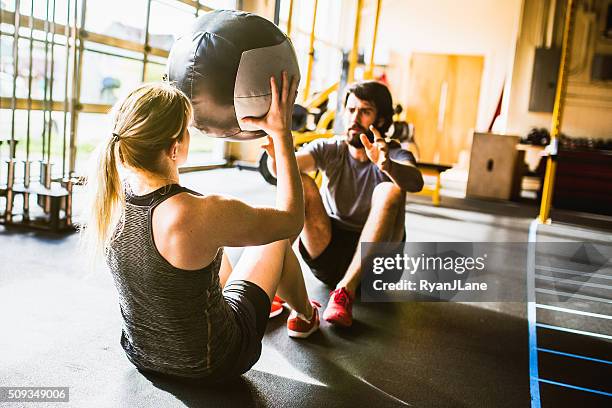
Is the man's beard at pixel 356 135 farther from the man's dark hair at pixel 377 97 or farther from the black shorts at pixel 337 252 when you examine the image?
the black shorts at pixel 337 252

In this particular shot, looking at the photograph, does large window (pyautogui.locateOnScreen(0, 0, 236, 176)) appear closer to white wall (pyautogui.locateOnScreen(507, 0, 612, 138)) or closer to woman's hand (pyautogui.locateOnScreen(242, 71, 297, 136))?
woman's hand (pyautogui.locateOnScreen(242, 71, 297, 136))

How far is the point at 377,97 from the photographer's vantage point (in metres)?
2.37

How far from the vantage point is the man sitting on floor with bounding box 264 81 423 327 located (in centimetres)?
231

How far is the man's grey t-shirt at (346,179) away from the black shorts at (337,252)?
29mm

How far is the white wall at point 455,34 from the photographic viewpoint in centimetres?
987

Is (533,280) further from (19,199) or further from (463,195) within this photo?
(463,195)

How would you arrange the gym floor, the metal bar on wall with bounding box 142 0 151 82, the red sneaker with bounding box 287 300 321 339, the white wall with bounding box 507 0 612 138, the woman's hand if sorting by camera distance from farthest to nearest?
1. the white wall with bounding box 507 0 612 138
2. the metal bar on wall with bounding box 142 0 151 82
3. the red sneaker with bounding box 287 300 321 339
4. the gym floor
5. the woman's hand

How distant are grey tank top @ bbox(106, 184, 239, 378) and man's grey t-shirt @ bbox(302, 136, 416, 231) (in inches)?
41.9

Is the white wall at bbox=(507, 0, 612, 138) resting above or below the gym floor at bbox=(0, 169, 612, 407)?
above

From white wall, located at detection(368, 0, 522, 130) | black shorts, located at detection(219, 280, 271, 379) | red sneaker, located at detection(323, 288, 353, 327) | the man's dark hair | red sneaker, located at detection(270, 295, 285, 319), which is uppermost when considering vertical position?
white wall, located at detection(368, 0, 522, 130)

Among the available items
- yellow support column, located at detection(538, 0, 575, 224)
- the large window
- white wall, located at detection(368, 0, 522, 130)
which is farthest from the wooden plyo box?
the large window

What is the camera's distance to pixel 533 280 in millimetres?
3170

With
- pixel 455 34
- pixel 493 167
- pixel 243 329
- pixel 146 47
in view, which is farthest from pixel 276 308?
pixel 455 34

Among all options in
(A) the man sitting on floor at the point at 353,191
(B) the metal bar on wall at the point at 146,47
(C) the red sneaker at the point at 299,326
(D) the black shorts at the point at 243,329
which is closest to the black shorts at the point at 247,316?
(D) the black shorts at the point at 243,329
